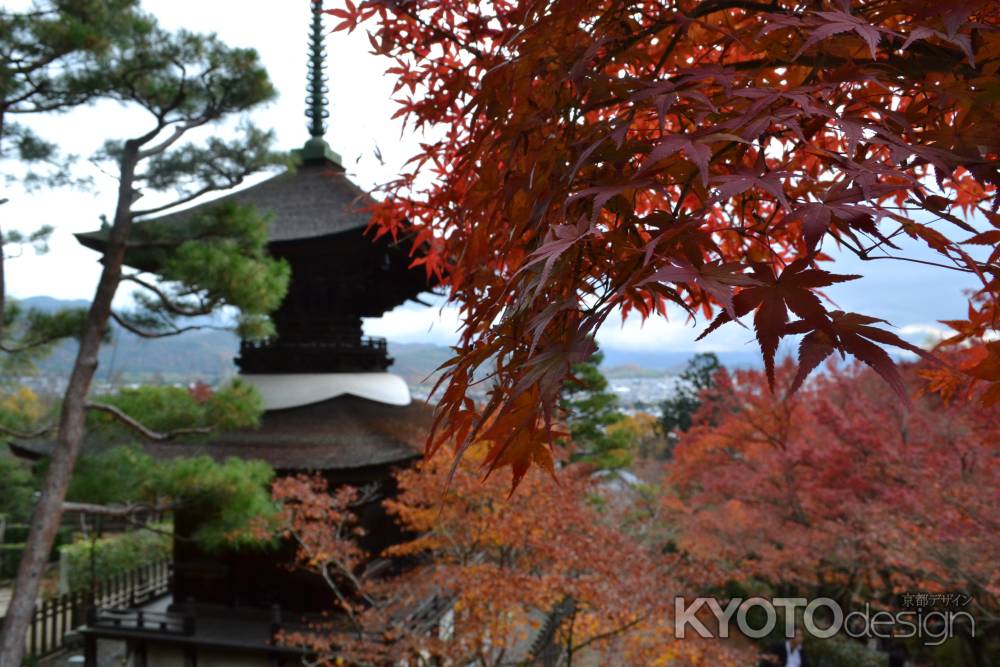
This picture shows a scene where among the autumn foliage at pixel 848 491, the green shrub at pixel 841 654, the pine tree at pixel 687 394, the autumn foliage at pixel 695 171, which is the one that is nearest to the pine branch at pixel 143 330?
the autumn foliage at pixel 695 171

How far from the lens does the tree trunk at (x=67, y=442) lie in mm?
5395

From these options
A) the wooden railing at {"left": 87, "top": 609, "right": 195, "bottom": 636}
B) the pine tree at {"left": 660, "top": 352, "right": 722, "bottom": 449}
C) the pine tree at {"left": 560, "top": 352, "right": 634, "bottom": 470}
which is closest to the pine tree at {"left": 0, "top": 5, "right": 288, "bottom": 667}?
the wooden railing at {"left": 87, "top": 609, "right": 195, "bottom": 636}

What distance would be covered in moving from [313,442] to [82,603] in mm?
5624

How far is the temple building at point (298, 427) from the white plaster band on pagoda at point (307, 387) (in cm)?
1

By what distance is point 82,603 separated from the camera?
9211mm

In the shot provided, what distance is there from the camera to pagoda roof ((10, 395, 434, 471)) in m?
6.41

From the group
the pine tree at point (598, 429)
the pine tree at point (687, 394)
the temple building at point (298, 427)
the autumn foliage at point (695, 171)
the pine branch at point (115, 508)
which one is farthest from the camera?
the pine tree at point (687, 394)

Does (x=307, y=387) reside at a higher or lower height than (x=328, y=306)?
lower

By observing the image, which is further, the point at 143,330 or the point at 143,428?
the point at 143,330

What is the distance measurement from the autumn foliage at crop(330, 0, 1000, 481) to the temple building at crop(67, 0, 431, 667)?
4.92 meters

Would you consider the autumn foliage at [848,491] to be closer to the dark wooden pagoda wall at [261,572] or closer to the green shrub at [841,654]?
the green shrub at [841,654]

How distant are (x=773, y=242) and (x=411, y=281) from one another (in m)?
6.95

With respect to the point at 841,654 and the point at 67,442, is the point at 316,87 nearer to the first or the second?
the point at 67,442

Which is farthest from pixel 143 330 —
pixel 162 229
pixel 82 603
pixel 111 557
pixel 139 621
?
pixel 111 557
